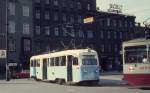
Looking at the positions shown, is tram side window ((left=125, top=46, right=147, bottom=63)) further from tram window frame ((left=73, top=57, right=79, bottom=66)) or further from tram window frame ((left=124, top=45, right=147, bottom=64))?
tram window frame ((left=73, top=57, right=79, bottom=66))

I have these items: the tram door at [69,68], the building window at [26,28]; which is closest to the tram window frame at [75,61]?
the tram door at [69,68]

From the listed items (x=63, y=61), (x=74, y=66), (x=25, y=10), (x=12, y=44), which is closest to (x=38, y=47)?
(x=12, y=44)

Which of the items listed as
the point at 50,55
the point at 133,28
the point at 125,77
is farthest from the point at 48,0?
the point at 125,77

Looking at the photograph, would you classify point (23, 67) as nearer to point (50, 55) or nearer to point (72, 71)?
point (50, 55)

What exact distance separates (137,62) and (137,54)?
1.81ft

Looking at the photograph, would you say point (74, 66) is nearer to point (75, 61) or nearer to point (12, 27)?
point (75, 61)

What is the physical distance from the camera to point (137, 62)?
25969 mm

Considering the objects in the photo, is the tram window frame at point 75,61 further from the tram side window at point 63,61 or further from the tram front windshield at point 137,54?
the tram front windshield at point 137,54

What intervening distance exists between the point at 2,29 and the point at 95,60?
44.8 m

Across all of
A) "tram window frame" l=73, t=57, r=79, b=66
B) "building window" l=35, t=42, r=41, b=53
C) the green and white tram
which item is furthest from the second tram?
"building window" l=35, t=42, r=41, b=53

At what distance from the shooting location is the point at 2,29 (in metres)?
75.9

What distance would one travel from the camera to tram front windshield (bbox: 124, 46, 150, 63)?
2566cm

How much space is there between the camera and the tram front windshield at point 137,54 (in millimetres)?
25663

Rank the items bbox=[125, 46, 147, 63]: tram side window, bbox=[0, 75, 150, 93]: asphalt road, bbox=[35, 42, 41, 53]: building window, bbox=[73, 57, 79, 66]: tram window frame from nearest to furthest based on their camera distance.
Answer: bbox=[125, 46, 147, 63]: tram side window → bbox=[0, 75, 150, 93]: asphalt road → bbox=[73, 57, 79, 66]: tram window frame → bbox=[35, 42, 41, 53]: building window
